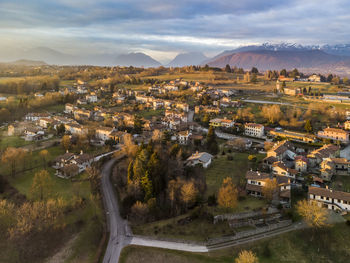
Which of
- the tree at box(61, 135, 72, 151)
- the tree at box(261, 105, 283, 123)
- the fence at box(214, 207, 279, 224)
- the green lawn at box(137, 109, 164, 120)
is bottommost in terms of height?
the fence at box(214, 207, 279, 224)

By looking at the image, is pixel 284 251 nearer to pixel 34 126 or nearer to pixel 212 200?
pixel 212 200

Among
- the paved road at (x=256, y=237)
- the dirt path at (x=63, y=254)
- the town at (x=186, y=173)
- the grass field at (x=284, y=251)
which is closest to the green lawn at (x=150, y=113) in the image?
the town at (x=186, y=173)

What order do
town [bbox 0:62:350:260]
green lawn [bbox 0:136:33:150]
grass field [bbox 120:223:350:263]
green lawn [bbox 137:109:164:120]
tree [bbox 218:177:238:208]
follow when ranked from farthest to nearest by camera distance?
1. green lawn [bbox 137:109:164:120]
2. green lawn [bbox 0:136:33:150]
3. tree [bbox 218:177:238:208]
4. town [bbox 0:62:350:260]
5. grass field [bbox 120:223:350:263]

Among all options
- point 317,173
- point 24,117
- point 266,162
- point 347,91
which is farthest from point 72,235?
point 347,91

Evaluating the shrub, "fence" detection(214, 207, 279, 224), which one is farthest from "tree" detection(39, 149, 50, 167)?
"fence" detection(214, 207, 279, 224)

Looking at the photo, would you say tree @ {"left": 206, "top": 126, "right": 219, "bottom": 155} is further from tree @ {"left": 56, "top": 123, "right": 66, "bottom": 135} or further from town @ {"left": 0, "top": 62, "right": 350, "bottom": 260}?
tree @ {"left": 56, "top": 123, "right": 66, "bottom": 135}
